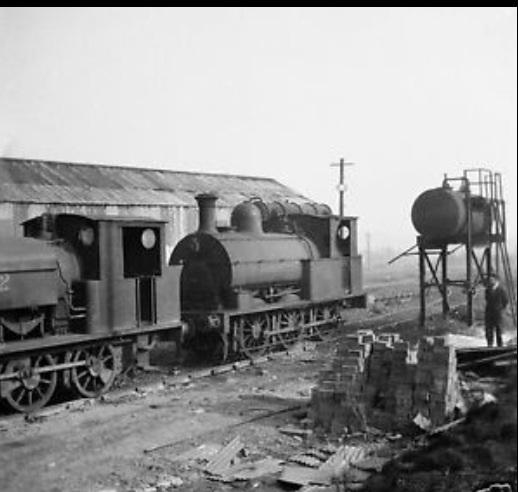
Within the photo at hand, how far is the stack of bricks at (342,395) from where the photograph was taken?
816cm

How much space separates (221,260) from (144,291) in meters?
2.07

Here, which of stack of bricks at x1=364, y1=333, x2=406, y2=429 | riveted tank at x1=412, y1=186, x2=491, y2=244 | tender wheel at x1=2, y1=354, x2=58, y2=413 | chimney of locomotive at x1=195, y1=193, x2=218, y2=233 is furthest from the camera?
riveted tank at x1=412, y1=186, x2=491, y2=244

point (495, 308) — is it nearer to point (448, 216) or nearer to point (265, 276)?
point (265, 276)

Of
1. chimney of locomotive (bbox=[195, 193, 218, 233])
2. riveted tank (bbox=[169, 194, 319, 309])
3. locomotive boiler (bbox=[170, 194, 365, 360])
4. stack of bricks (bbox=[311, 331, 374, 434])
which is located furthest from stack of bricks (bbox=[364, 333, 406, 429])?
chimney of locomotive (bbox=[195, 193, 218, 233])

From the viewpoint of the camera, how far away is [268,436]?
807 cm

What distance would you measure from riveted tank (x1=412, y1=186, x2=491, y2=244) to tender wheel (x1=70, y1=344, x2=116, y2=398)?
343 inches

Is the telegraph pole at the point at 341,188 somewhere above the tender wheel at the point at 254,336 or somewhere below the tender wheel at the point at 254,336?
above

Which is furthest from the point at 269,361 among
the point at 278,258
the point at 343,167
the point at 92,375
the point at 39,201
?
the point at 343,167

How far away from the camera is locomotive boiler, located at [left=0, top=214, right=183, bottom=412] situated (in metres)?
8.85

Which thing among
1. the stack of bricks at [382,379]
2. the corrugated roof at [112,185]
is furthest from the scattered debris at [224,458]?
the corrugated roof at [112,185]

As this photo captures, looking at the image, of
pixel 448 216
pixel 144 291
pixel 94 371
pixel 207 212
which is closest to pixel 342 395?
pixel 94 371

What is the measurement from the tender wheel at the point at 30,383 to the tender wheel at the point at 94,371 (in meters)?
0.39

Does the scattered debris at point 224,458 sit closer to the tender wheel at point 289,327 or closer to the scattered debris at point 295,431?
the scattered debris at point 295,431

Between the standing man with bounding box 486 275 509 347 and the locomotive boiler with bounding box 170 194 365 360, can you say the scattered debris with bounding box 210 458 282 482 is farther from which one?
the standing man with bounding box 486 275 509 347
